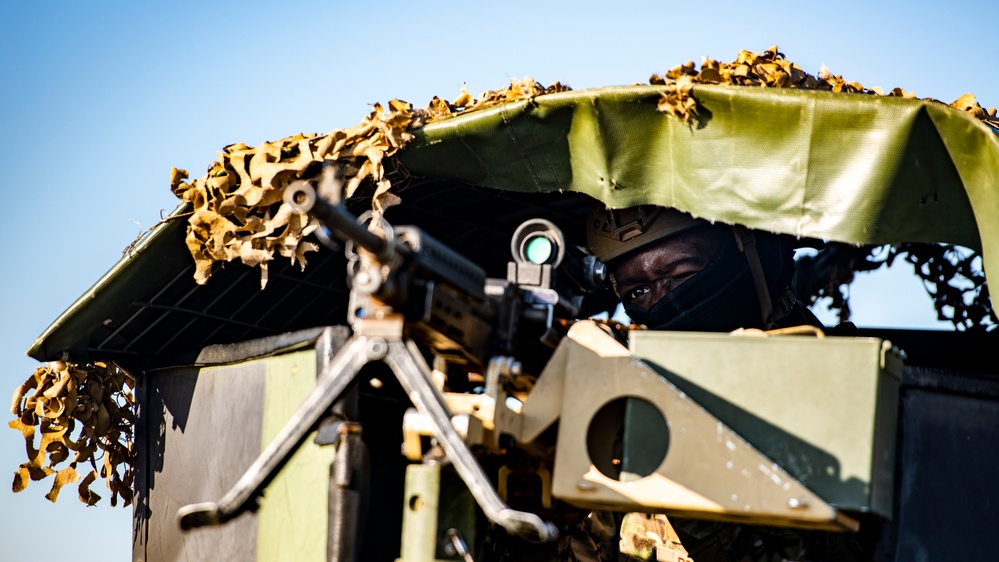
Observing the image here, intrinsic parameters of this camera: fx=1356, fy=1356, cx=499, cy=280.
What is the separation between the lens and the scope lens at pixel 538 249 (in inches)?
235

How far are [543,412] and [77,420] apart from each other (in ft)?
12.8

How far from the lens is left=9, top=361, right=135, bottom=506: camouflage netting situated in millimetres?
8484

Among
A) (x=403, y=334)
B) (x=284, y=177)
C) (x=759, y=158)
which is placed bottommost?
(x=403, y=334)

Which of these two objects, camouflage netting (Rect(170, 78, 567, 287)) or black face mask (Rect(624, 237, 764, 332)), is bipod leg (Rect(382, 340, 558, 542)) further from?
black face mask (Rect(624, 237, 764, 332))

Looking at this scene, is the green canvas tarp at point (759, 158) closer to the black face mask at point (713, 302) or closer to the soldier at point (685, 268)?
the soldier at point (685, 268)

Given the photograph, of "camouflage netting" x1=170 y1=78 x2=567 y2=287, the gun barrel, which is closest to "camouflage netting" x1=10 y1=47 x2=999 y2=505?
"camouflage netting" x1=170 y1=78 x2=567 y2=287

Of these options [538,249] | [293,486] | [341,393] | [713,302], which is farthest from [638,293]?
[341,393]

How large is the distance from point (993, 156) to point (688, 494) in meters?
2.13

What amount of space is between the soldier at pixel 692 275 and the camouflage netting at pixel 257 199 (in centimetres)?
155

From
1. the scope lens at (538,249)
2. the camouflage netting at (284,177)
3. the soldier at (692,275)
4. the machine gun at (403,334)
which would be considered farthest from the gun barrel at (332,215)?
the soldier at (692,275)

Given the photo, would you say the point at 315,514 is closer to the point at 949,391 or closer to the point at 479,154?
the point at 479,154

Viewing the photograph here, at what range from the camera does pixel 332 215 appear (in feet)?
15.7

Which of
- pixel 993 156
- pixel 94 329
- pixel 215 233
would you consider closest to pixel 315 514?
pixel 215 233

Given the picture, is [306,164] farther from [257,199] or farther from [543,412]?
[543,412]
